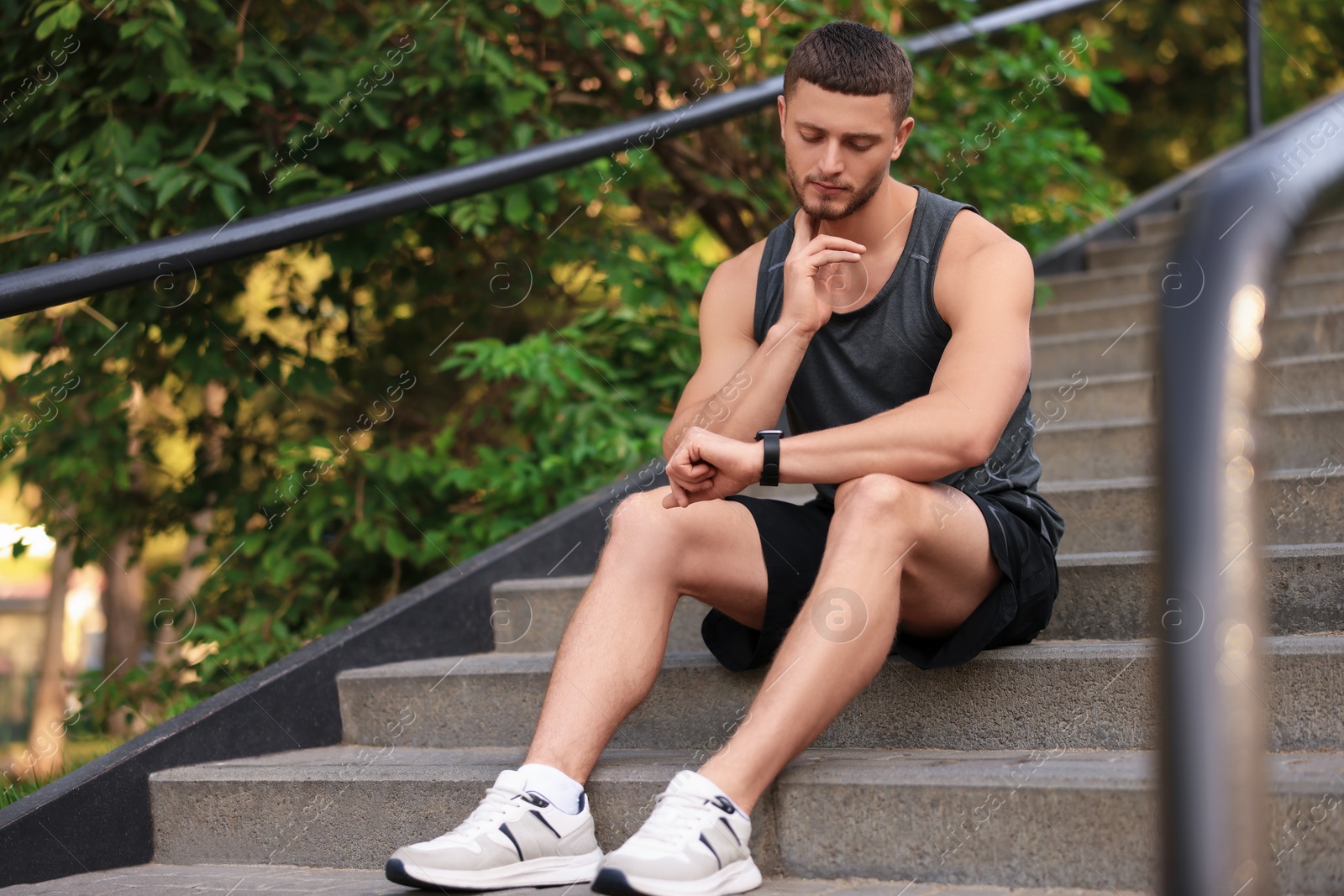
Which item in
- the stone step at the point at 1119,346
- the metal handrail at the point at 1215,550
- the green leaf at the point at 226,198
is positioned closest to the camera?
the metal handrail at the point at 1215,550

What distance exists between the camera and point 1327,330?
11.0 ft

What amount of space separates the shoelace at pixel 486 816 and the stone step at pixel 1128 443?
5.58 feet

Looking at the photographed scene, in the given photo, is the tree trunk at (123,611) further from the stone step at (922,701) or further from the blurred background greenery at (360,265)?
the stone step at (922,701)

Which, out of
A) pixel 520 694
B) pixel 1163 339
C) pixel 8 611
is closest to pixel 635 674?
pixel 520 694

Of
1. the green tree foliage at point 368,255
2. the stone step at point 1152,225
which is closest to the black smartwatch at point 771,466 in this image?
the green tree foliage at point 368,255

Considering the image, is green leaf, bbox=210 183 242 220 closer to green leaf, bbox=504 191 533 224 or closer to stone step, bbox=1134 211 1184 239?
green leaf, bbox=504 191 533 224

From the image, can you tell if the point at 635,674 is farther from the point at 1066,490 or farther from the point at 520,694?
the point at 1066,490

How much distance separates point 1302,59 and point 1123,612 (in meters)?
5.45

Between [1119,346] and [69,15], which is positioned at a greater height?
[69,15]

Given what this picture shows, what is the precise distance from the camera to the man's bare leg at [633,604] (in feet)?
6.31

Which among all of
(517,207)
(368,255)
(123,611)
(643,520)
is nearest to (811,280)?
(643,520)

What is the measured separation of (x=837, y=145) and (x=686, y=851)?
1.19m

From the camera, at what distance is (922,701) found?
205 centimetres

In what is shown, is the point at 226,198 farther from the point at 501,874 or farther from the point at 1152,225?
the point at 1152,225
